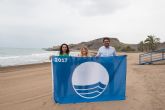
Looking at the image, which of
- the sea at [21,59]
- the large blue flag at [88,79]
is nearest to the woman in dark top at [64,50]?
the large blue flag at [88,79]

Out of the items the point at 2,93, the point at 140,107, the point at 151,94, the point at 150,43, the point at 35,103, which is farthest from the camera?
the point at 150,43

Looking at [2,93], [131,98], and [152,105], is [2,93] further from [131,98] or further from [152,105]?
[152,105]

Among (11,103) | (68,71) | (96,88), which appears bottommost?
(11,103)

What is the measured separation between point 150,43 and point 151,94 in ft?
214

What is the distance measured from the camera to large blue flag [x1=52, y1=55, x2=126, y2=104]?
5402 millimetres

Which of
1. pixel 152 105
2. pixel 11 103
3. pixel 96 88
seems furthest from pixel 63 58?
pixel 152 105

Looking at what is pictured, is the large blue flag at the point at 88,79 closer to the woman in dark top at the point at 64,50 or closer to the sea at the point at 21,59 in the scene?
the woman in dark top at the point at 64,50

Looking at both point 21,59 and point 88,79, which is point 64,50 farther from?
point 21,59

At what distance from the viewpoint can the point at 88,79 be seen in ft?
18.2

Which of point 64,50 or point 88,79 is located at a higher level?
point 64,50

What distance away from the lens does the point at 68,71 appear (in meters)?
5.44

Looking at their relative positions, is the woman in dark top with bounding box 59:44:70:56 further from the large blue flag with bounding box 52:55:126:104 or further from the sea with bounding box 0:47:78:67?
the sea with bounding box 0:47:78:67

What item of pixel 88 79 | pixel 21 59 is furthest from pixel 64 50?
pixel 21 59

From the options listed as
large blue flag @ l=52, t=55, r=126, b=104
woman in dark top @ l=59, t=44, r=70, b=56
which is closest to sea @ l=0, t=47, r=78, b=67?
woman in dark top @ l=59, t=44, r=70, b=56
